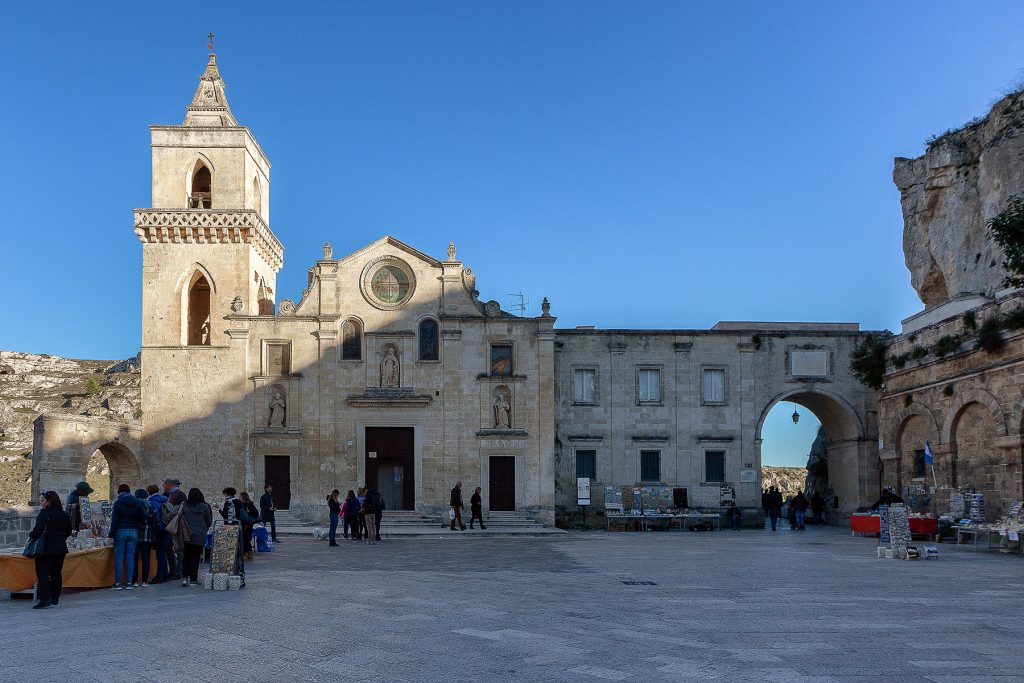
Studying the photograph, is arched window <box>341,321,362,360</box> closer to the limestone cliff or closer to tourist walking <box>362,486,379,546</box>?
tourist walking <box>362,486,379,546</box>

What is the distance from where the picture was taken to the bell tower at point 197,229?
1471 inches

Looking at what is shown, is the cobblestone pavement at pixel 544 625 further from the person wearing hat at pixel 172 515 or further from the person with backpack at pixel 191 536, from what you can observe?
the person wearing hat at pixel 172 515

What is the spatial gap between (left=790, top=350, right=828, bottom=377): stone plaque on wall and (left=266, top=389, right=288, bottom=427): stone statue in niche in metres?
20.5

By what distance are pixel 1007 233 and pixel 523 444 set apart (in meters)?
18.8

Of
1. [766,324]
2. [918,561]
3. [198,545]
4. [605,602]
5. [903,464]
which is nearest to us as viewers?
[605,602]

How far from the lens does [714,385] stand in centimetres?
3822

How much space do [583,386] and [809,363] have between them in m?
9.33

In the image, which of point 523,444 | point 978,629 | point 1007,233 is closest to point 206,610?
point 978,629

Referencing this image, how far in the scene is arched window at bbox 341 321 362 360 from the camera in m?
36.8

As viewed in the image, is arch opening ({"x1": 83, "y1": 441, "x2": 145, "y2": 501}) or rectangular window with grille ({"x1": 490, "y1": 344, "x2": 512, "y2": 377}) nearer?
arch opening ({"x1": 83, "y1": 441, "x2": 145, "y2": 501})

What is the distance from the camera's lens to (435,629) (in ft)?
38.1

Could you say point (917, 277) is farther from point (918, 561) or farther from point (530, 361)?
point (918, 561)

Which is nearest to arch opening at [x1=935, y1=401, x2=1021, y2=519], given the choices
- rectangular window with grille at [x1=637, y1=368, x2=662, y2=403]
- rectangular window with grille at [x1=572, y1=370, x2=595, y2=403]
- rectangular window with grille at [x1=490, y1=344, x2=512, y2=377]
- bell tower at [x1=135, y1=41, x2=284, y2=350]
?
rectangular window with grille at [x1=637, y1=368, x2=662, y2=403]

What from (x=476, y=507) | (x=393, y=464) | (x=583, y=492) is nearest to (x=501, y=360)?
(x=393, y=464)
